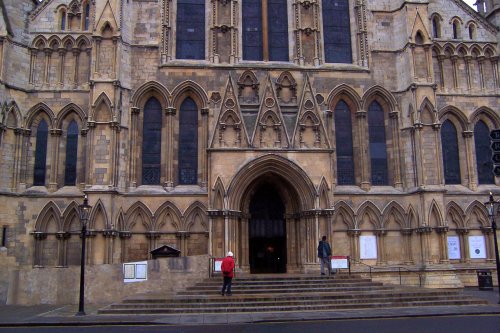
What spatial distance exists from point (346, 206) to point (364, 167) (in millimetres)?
2313

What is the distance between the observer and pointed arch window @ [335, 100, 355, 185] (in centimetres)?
2622

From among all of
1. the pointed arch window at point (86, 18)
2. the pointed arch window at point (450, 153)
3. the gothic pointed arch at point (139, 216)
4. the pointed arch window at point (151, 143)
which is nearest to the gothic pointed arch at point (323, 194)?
the pointed arch window at point (450, 153)

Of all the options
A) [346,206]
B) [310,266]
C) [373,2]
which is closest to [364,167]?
[346,206]

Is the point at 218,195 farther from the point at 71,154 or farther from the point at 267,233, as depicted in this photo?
the point at 71,154

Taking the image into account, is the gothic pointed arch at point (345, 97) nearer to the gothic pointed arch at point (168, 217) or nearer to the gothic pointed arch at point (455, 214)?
the gothic pointed arch at point (455, 214)

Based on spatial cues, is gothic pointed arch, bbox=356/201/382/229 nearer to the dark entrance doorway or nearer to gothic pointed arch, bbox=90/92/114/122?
the dark entrance doorway

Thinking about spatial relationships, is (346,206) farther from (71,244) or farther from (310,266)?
(71,244)

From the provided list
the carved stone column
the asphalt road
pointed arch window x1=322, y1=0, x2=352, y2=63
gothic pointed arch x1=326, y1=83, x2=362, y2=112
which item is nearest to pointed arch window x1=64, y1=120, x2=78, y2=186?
the asphalt road

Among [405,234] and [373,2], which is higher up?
[373,2]

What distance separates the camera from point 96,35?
80.9 ft

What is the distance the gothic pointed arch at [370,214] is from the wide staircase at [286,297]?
4804 mm

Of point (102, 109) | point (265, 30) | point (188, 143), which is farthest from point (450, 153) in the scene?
point (102, 109)

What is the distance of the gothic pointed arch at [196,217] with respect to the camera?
24.4 metres

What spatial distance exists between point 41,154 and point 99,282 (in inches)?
329
